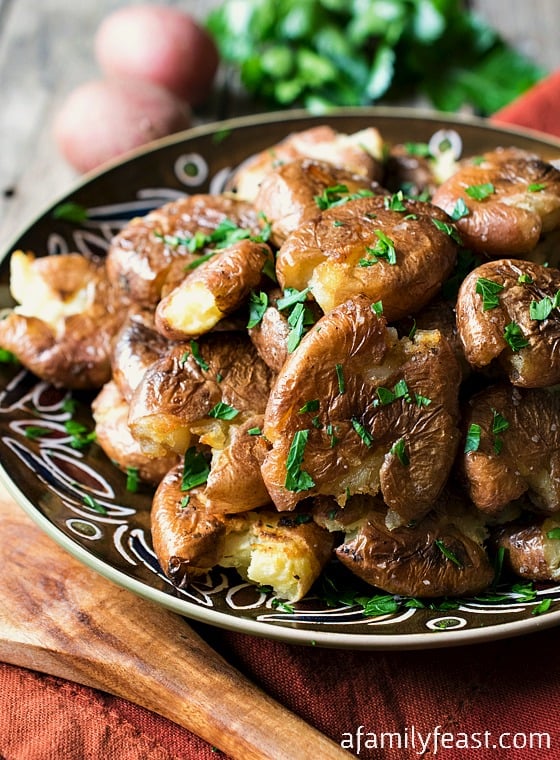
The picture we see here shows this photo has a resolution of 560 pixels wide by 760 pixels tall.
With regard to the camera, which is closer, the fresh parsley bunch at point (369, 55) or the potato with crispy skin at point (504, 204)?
the potato with crispy skin at point (504, 204)

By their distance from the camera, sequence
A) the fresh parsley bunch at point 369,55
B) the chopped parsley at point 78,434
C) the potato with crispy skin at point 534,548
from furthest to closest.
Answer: the fresh parsley bunch at point 369,55
the chopped parsley at point 78,434
the potato with crispy skin at point 534,548

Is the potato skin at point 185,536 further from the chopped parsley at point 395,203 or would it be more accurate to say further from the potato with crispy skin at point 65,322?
the chopped parsley at point 395,203

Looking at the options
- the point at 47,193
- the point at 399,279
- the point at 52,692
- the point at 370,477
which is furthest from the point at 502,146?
the point at 52,692

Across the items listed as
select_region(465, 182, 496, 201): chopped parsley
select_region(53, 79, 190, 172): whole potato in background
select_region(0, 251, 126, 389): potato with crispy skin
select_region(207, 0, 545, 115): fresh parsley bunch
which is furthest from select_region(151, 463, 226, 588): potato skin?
select_region(207, 0, 545, 115): fresh parsley bunch

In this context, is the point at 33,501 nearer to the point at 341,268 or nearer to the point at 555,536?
the point at 341,268

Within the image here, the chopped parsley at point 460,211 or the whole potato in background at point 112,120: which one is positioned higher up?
A: the whole potato in background at point 112,120

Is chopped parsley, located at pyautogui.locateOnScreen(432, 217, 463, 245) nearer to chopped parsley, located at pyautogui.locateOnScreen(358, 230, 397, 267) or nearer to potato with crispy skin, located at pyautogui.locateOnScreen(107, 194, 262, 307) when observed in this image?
chopped parsley, located at pyautogui.locateOnScreen(358, 230, 397, 267)

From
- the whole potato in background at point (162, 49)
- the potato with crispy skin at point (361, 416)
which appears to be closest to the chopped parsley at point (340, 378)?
the potato with crispy skin at point (361, 416)
